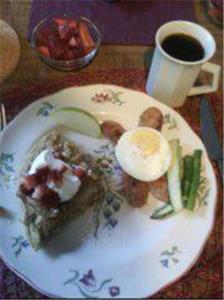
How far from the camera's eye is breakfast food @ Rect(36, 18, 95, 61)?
42.1 inches

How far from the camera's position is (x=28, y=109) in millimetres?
962

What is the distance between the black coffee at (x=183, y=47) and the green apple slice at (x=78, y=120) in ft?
0.84

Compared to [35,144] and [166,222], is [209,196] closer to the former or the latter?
[166,222]

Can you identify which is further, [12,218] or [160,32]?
[160,32]

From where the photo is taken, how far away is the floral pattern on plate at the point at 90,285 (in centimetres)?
78

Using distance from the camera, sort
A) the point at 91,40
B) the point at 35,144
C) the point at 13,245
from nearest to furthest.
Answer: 1. the point at 13,245
2. the point at 35,144
3. the point at 91,40

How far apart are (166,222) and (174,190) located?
73mm

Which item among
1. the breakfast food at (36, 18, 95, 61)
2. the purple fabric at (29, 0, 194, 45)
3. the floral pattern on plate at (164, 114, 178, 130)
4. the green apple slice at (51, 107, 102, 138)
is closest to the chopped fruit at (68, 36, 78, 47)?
the breakfast food at (36, 18, 95, 61)

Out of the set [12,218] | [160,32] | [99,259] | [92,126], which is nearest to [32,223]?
[12,218]

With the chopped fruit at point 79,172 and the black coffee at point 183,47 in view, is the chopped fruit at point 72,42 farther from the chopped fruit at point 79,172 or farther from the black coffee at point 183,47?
the chopped fruit at point 79,172

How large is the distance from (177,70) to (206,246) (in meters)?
0.42

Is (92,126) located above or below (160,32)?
below

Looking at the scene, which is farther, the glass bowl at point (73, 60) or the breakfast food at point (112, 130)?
the glass bowl at point (73, 60)

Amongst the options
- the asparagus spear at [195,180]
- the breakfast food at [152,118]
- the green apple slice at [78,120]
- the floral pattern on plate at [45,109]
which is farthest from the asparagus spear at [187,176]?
the floral pattern on plate at [45,109]
